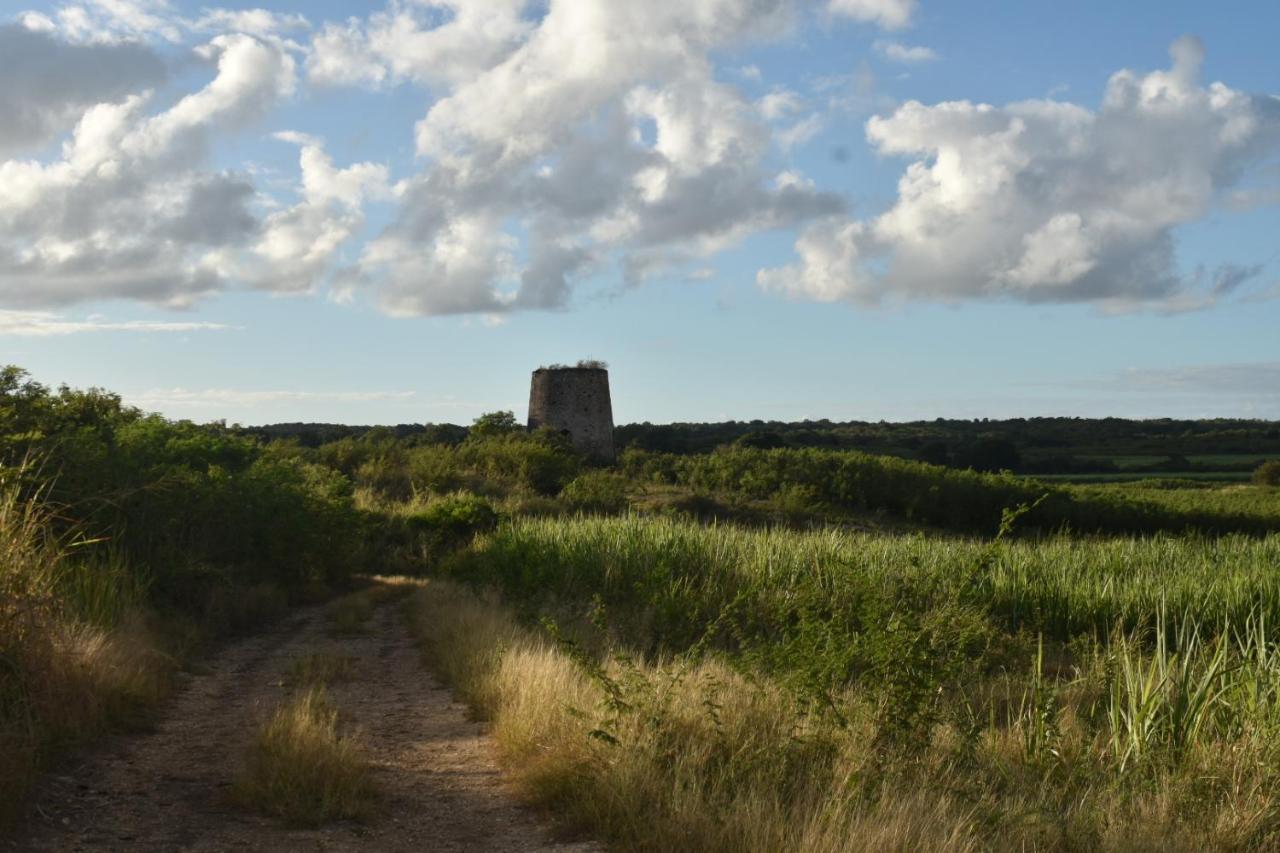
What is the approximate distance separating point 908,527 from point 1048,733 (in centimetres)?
3490

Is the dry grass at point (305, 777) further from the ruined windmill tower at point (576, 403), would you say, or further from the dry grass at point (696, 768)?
the ruined windmill tower at point (576, 403)

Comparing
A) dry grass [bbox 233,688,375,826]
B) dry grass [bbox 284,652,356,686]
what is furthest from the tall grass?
dry grass [bbox 233,688,375,826]

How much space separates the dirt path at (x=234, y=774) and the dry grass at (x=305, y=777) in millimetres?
111

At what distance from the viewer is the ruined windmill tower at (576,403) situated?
48.3 m

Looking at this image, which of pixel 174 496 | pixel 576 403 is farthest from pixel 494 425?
pixel 174 496

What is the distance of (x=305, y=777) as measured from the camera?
7.37 meters

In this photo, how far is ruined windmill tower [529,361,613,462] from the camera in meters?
48.3

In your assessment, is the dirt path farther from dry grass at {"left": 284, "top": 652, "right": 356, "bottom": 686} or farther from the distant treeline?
the distant treeline

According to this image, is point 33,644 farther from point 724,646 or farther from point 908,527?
point 908,527

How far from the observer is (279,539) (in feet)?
61.9

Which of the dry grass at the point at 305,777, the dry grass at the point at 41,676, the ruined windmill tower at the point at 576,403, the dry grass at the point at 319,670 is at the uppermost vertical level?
the ruined windmill tower at the point at 576,403

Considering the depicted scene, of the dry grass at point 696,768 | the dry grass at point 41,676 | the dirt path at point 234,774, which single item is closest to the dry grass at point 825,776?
the dry grass at point 696,768

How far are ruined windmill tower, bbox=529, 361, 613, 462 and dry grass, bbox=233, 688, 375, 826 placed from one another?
4011 centimetres

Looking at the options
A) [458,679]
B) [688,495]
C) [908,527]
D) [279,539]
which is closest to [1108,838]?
[458,679]
